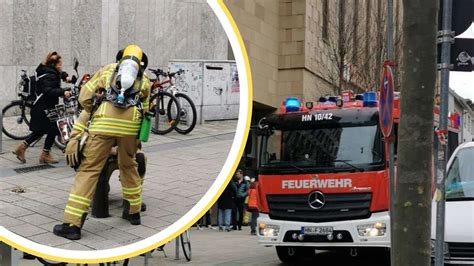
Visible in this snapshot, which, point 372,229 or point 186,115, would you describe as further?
point 372,229

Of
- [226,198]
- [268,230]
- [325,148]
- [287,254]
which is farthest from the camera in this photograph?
[287,254]

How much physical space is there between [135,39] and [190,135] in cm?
36

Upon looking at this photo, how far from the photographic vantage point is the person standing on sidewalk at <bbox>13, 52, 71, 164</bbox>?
73.8 inches

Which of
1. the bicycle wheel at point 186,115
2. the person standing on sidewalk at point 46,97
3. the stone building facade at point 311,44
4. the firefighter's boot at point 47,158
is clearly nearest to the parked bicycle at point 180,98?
the bicycle wheel at point 186,115

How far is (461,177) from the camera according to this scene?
791cm

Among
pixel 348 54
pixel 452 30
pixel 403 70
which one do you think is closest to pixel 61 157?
pixel 403 70

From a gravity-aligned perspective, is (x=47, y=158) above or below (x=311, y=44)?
below

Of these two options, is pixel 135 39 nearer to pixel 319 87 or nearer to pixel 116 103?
pixel 116 103

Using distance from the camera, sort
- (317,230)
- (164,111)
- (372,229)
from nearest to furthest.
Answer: (164,111) → (372,229) → (317,230)

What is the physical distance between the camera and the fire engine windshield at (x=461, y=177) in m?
7.57

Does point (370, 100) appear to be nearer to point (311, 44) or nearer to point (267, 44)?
point (267, 44)

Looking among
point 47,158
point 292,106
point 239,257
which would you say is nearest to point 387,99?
point 47,158

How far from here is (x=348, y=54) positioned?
2083cm

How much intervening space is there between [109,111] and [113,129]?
0.06 metres
